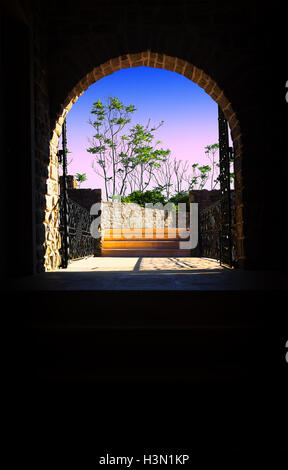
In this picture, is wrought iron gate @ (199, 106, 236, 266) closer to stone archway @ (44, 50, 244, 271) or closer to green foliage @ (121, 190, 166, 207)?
stone archway @ (44, 50, 244, 271)

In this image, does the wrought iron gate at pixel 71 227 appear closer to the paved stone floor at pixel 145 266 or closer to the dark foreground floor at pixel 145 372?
the paved stone floor at pixel 145 266

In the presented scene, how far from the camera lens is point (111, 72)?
347 cm

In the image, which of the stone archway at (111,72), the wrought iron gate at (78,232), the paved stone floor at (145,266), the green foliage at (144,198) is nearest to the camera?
the stone archway at (111,72)

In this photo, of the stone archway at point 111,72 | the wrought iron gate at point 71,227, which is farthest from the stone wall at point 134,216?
the stone archway at point 111,72

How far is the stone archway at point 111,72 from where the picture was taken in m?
3.23

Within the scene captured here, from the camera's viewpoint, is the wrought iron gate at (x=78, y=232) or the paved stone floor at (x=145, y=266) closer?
the paved stone floor at (x=145, y=266)

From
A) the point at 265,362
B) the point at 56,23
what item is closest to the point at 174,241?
the point at 56,23

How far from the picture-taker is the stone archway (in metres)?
3.23

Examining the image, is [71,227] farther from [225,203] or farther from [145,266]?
[225,203]

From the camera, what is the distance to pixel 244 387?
1600 mm

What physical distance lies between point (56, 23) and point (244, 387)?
3.89 m

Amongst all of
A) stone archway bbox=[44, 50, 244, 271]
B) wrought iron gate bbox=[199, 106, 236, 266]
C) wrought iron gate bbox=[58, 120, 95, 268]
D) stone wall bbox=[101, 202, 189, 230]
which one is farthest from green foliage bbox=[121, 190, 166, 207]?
stone archway bbox=[44, 50, 244, 271]

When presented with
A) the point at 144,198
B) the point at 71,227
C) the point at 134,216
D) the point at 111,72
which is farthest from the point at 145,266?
the point at 144,198

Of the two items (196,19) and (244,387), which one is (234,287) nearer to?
(244,387)
